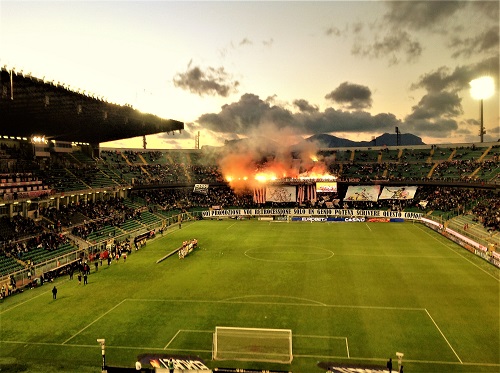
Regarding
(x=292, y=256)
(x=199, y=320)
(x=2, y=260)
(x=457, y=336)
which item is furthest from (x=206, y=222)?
(x=457, y=336)

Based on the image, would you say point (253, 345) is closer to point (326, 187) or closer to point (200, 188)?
point (326, 187)

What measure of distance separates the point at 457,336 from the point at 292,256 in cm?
1989

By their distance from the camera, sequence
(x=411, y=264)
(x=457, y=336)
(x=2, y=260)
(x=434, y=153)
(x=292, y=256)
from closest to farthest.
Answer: (x=457, y=336), (x=2, y=260), (x=411, y=264), (x=292, y=256), (x=434, y=153)

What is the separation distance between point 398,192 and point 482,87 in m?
21.4

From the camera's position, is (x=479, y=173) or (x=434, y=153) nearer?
(x=479, y=173)

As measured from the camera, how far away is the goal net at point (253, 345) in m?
18.5

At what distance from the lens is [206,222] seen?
65.8 metres

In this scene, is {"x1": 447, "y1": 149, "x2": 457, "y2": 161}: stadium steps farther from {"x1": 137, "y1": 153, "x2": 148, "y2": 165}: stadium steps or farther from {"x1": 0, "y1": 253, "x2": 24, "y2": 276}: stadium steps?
{"x1": 0, "y1": 253, "x2": 24, "y2": 276}: stadium steps

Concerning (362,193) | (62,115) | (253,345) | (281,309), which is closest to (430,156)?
(362,193)

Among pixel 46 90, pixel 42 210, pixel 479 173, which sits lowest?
pixel 42 210

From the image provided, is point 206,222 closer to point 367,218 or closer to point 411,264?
point 367,218

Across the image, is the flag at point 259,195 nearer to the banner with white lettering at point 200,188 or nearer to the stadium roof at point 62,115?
the banner with white lettering at point 200,188

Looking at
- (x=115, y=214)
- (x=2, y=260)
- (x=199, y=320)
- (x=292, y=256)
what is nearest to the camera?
(x=199, y=320)

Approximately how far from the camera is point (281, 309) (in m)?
24.8
